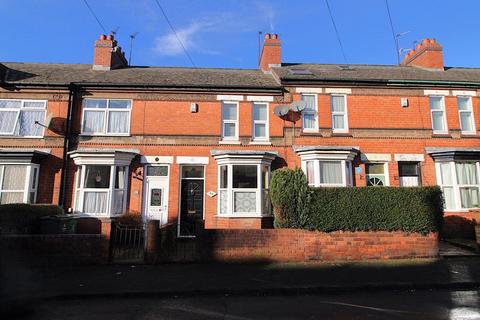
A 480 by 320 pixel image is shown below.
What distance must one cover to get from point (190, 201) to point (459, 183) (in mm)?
11524

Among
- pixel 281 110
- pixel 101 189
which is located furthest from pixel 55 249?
pixel 281 110

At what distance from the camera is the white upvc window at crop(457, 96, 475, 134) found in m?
15.5

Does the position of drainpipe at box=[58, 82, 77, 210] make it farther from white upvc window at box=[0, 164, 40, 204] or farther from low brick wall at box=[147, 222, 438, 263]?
low brick wall at box=[147, 222, 438, 263]

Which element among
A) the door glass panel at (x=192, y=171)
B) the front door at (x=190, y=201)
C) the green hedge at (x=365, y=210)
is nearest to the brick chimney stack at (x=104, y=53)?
the door glass panel at (x=192, y=171)

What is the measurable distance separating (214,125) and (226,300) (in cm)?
917

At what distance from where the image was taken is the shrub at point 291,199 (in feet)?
33.3

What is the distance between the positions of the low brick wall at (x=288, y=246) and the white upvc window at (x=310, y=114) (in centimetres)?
615

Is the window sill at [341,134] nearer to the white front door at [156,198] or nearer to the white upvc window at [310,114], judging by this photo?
the white upvc window at [310,114]

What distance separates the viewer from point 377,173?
14.8 m

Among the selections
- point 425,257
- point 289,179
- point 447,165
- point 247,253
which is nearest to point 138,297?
point 247,253

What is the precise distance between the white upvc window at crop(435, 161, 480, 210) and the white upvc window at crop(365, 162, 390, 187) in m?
2.23

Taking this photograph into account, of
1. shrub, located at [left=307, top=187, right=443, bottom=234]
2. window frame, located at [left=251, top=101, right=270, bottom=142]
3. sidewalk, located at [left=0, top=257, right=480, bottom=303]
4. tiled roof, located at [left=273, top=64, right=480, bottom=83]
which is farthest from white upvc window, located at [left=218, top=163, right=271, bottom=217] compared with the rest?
tiled roof, located at [left=273, top=64, right=480, bottom=83]

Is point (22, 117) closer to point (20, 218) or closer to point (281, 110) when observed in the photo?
point (20, 218)

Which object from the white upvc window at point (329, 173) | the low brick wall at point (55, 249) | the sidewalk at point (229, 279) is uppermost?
the white upvc window at point (329, 173)
